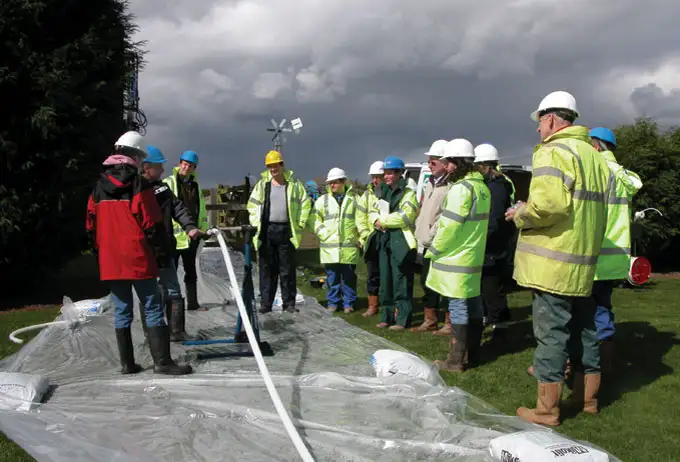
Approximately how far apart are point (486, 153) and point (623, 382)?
2.95 metres

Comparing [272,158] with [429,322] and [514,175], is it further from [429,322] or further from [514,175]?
[514,175]

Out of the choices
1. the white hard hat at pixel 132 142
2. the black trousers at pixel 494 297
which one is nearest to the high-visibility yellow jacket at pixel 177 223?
the white hard hat at pixel 132 142

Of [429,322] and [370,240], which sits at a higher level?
[370,240]

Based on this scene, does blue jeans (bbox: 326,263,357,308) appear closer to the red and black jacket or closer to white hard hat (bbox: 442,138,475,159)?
white hard hat (bbox: 442,138,475,159)

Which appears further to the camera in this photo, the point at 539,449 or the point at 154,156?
the point at 154,156

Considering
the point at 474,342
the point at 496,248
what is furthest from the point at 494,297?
the point at 474,342

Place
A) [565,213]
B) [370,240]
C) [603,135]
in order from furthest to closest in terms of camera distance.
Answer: [370,240], [603,135], [565,213]

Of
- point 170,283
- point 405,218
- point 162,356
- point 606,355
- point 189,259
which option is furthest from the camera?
point 189,259

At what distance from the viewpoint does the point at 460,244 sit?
549cm

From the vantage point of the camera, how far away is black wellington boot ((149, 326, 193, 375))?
4.99 metres

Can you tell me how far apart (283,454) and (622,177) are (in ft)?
12.7

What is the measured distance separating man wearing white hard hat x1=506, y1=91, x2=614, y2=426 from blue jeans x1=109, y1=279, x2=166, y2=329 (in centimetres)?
293

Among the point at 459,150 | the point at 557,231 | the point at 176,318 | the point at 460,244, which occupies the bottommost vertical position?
the point at 176,318

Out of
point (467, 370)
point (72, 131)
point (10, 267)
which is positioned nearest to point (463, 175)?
point (467, 370)
